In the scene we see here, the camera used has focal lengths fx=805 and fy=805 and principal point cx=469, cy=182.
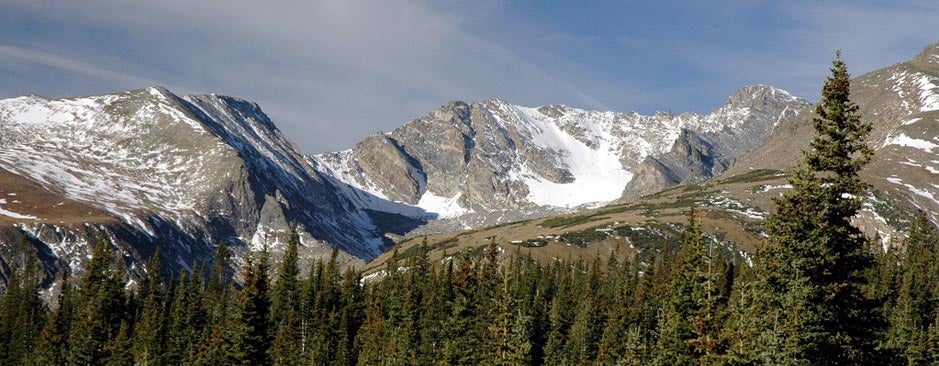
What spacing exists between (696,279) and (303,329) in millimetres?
112063

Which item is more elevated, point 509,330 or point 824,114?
point 824,114

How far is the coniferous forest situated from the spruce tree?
78 mm

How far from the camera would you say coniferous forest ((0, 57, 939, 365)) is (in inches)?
1409

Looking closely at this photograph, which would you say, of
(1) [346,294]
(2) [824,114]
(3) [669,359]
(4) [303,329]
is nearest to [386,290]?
(1) [346,294]

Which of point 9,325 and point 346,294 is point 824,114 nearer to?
point 346,294

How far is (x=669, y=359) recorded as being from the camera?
47.6 meters

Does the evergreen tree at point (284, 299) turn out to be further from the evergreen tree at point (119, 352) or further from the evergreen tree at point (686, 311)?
the evergreen tree at point (686, 311)

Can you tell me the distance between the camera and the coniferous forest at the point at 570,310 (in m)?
35.8

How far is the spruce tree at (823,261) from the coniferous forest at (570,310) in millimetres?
78

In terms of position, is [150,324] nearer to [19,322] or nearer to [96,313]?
[96,313]

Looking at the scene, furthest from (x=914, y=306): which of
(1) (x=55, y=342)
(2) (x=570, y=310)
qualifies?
(1) (x=55, y=342)

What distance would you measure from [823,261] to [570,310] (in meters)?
115

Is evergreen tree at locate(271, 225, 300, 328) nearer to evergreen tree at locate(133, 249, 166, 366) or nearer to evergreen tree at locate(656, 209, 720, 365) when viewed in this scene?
evergreen tree at locate(133, 249, 166, 366)

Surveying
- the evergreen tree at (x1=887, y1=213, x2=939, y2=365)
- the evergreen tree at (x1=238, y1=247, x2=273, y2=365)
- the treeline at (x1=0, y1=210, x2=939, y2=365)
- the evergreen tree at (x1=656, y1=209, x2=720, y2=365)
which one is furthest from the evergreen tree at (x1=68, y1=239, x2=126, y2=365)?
the evergreen tree at (x1=887, y1=213, x2=939, y2=365)
